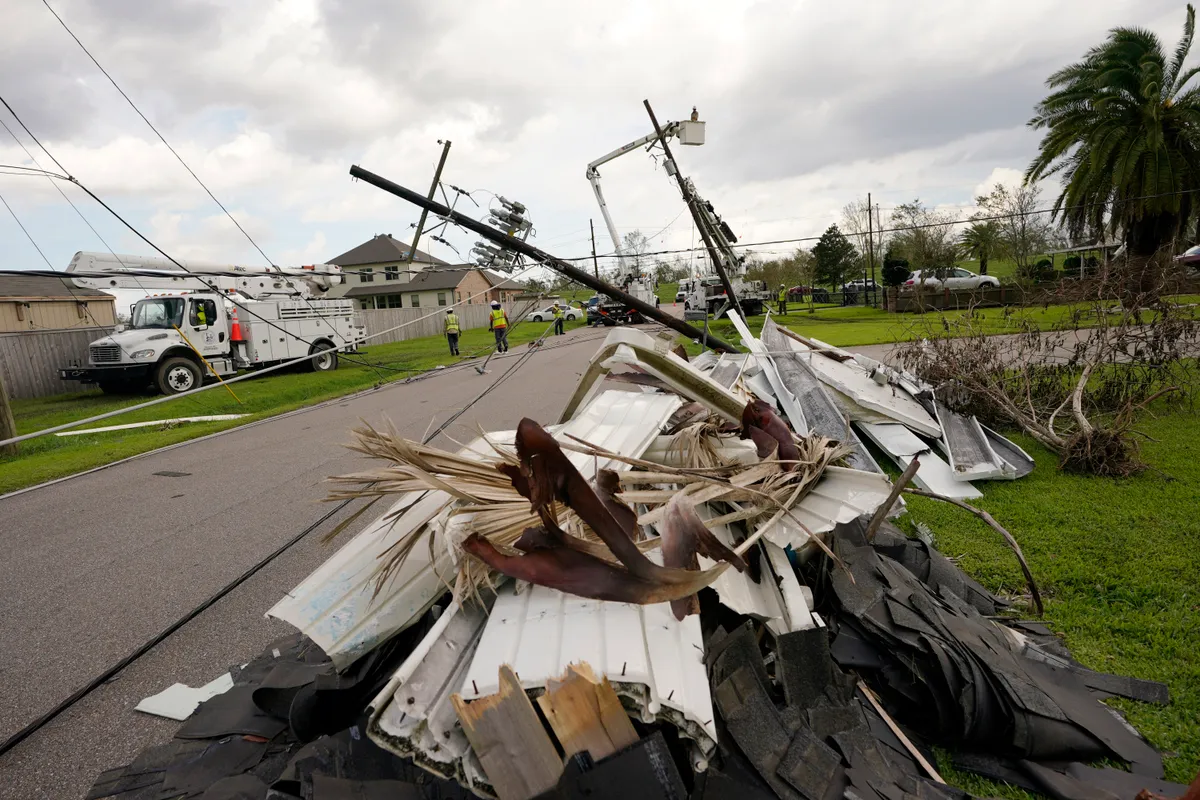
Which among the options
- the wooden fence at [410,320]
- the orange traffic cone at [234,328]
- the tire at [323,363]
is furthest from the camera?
the wooden fence at [410,320]

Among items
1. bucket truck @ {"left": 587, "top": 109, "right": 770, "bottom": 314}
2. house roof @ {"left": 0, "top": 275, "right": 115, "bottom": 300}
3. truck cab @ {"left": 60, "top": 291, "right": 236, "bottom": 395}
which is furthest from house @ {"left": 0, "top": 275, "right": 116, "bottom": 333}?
bucket truck @ {"left": 587, "top": 109, "right": 770, "bottom": 314}

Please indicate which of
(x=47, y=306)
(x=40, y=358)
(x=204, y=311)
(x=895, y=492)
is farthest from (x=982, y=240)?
(x=47, y=306)

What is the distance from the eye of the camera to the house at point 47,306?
24016 millimetres

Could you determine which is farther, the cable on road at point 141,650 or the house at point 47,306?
the house at point 47,306

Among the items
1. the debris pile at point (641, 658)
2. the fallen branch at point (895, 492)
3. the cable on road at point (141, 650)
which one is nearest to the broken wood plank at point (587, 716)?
the debris pile at point (641, 658)

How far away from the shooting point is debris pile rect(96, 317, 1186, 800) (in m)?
1.88

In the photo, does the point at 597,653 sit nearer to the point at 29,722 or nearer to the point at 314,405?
the point at 29,722

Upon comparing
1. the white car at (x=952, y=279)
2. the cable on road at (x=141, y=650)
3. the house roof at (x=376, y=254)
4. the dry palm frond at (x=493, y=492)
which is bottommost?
the cable on road at (x=141, y=650)

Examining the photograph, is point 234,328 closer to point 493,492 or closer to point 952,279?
point 493,492

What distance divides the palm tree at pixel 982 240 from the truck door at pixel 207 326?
34.1 meters

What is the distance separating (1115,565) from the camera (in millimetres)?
4156

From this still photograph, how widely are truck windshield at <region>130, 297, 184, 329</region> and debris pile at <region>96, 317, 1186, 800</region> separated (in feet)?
55.6

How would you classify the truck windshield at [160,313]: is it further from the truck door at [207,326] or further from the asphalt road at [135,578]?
the asphalt road at [135,578]

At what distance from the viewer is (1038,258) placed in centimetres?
3388
